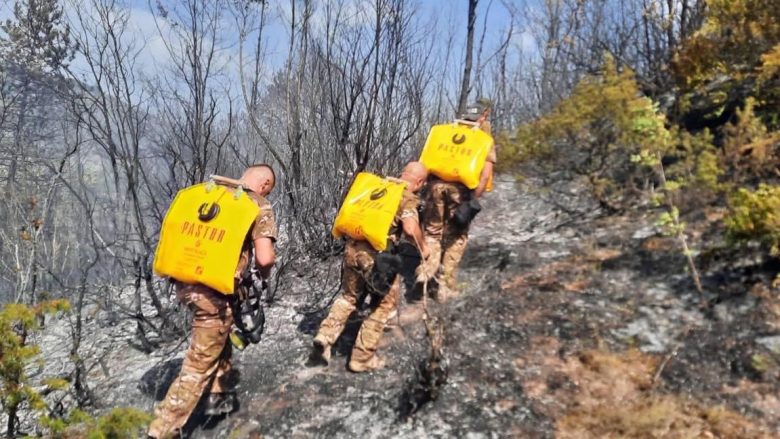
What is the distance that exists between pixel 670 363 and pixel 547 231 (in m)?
2.68

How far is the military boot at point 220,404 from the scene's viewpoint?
3463mm

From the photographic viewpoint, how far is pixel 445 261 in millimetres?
5117

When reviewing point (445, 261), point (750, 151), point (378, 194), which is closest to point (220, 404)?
point (378, 194)

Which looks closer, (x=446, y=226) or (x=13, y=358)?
(x=13, y=358)

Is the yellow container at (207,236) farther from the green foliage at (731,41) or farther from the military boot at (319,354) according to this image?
the green foliage at (731,41)

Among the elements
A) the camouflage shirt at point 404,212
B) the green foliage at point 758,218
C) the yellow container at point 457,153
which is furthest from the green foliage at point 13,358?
the green foliage at point 758,218

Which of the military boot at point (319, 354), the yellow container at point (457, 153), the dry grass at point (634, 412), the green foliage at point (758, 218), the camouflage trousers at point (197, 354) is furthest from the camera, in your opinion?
the yellow container at point (457, 153)

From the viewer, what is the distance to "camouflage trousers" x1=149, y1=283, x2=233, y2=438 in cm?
315

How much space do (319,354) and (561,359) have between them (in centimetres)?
168

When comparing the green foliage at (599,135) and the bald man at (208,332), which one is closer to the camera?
the bald man at (208,332)

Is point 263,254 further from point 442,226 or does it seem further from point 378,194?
point 442,226

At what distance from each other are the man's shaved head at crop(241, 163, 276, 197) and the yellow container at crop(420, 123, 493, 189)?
5.74 ft

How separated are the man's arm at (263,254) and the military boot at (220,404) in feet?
2.96

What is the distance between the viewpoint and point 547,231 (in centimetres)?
595
